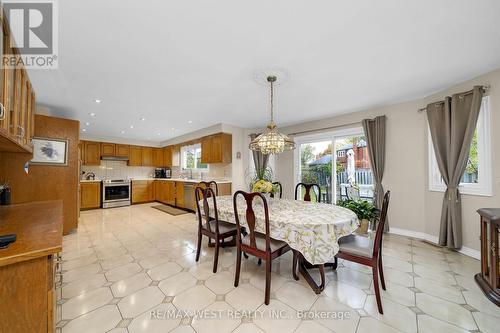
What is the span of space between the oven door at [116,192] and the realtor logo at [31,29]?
4590mm

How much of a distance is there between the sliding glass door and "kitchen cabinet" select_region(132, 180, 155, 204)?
5091 mm

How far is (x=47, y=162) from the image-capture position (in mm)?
3115

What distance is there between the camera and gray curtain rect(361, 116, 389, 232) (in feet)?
11.5

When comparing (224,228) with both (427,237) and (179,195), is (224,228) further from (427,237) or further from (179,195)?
(179,195)

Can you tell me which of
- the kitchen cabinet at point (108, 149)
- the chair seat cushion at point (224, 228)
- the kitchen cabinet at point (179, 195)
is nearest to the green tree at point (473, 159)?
the chair seat cushion at point (224, 228)

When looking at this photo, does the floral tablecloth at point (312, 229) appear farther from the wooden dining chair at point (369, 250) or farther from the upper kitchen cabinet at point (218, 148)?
the upper kitchen cabinet at point (218, 148)

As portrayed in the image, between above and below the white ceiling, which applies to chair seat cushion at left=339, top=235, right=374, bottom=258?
below

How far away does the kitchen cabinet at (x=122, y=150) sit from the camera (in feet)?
21.0

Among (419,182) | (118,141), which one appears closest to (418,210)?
(419,182)

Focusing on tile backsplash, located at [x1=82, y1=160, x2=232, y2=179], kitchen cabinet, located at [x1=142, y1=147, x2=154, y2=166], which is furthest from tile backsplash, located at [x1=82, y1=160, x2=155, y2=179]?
kitchen cabinet, located at [x1=142, y1=147, x2=154, y2=166]

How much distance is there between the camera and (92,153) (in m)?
5.98

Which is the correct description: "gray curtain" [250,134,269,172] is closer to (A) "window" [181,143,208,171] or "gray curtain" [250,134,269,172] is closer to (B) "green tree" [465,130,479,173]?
(A) "window" [181,143,208,171]

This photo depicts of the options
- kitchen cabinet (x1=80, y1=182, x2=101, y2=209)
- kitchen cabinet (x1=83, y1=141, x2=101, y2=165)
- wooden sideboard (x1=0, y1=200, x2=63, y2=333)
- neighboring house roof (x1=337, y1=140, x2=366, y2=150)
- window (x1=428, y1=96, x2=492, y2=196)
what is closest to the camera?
wooden sideboard (x1=0, y1=200, x2=63, y2=333)

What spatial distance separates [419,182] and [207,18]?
3.85m
